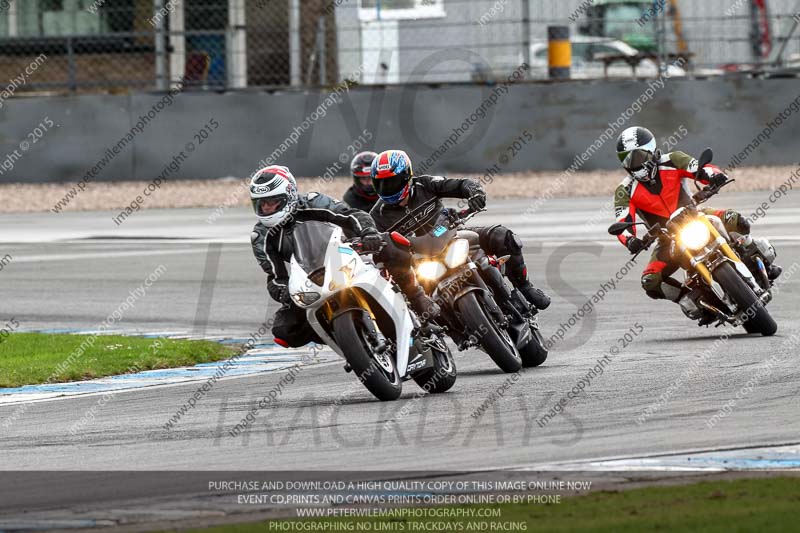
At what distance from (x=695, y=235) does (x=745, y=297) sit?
0.64 meters

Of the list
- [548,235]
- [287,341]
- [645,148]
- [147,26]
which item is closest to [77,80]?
[147,26]

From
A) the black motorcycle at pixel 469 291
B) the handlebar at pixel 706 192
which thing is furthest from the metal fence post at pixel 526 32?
the black motorcycle at pixel 469 291

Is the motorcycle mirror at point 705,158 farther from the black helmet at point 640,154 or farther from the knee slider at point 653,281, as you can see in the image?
the knee slider at point 653,281

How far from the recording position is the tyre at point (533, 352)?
11.6m

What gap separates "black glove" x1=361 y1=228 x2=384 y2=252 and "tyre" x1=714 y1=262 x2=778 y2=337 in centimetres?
332

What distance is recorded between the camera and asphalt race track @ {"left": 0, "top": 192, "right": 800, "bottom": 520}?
8273mm

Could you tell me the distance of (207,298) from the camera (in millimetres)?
16891

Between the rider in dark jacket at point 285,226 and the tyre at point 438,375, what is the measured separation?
724 mm

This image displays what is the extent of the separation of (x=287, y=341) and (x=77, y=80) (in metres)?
18.2

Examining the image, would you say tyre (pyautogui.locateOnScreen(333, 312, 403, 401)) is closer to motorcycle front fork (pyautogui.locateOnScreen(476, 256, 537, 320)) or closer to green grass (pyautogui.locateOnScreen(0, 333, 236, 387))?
motorcycle front fork (pyautogui.locateOnScreen(476, 256, 537, 320))

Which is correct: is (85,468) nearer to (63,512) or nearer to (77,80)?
(63,512)

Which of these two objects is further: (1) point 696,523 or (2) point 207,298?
(2) point 207,298

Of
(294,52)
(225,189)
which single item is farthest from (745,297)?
(294,52)

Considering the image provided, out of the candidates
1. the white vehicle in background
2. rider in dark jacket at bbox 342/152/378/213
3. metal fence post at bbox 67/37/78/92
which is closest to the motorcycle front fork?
rider in dark jacket at bbox 342/152/378/213
